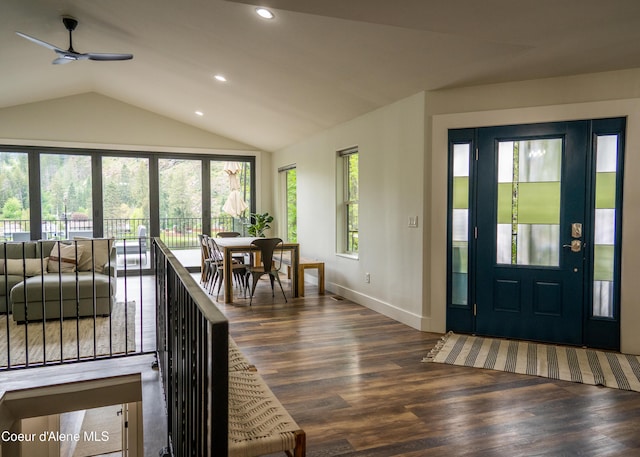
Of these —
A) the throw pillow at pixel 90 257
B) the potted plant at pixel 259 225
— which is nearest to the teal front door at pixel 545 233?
the throw pillow at pixel 90 257

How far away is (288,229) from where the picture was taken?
855 centimetres

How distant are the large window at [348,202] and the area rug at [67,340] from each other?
304 centimetres

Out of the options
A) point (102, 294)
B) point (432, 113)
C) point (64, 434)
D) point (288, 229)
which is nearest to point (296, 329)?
point (102, 294)

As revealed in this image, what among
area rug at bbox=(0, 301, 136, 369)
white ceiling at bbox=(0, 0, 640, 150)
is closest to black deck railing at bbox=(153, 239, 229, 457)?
white ceiling at bbox=(0, 0, 640, 150)

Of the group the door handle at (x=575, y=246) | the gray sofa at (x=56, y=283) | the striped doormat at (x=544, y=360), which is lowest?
the striped doormat at (x=544, y=360)

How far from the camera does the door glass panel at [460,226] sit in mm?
4367

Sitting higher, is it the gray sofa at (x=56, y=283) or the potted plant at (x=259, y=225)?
the potted plant at (x=259, y=225)

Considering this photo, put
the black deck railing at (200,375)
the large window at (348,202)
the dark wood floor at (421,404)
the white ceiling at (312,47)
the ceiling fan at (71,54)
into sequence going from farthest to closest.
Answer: the large window at (348,202) < the ceiling fan at (71,54) < the white ceiling at (312,47) < the dark wood floor at (421,404) < the black deck railing at (200,375)

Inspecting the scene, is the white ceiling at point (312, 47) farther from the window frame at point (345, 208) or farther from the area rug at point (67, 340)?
the area rug at point (67, 340)

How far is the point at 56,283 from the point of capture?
16.0 ft

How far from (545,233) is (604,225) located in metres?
0.48

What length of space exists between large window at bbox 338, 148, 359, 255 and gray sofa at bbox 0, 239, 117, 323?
3160mm

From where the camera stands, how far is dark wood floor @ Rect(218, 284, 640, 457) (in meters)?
2.33

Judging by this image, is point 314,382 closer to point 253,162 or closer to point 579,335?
point 579,335
